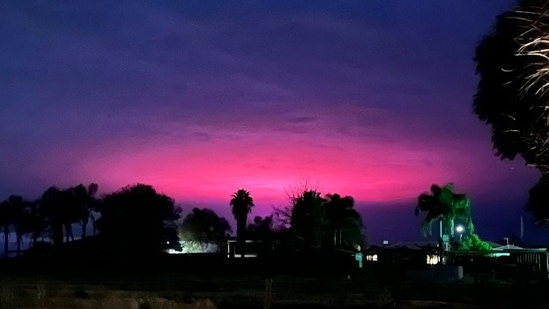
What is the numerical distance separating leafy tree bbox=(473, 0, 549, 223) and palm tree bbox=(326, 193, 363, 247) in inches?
2319

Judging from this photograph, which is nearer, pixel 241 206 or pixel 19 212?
pixel 241 206

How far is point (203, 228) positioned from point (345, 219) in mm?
32292

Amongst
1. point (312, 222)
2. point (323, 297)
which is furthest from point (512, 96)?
point (312, 222)

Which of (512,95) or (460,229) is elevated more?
(512,95)

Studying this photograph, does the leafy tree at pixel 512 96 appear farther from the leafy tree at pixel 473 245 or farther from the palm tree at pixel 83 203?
the palm tree at pixel 83 203

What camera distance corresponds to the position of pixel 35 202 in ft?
463

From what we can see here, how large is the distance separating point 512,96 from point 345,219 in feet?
228

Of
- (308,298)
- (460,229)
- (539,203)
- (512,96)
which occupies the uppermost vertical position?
(512,96)

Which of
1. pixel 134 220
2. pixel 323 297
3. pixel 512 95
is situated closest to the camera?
pixel 512 95

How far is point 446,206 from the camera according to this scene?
87.3m

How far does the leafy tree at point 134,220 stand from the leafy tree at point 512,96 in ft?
195

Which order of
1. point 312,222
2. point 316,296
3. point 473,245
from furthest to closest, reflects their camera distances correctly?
1. point 312,222
2. point 473,245
3. point 316,296

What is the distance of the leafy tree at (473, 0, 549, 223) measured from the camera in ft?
76.2

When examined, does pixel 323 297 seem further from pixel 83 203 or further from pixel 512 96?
pixel 83 203
